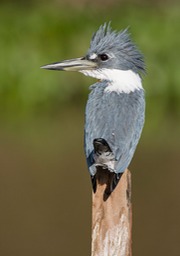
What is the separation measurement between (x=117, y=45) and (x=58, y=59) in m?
8.94

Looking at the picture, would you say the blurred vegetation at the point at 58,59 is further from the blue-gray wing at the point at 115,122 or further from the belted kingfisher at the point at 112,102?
the blue-gray wing at the point at 115,122

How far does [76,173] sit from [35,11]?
202 inches

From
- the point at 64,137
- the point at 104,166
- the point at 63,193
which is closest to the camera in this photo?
the point at 104,166

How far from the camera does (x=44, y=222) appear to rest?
11.2 m

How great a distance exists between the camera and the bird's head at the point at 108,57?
6.58 m

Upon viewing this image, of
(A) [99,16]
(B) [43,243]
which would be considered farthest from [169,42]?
(B) [43,243]

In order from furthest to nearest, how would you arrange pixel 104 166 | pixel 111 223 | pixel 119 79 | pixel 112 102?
1. pixel 119 79
2. pixel 112 102
3. pixel 104 166
4. pixel 111 223

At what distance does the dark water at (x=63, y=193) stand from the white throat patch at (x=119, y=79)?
3827 mm

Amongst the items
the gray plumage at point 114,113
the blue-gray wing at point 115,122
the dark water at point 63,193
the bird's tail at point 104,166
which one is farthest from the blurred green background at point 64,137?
the bird's tail at point 104,166

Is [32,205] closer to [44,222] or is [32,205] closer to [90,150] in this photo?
[44,222]

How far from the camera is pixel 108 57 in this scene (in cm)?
662

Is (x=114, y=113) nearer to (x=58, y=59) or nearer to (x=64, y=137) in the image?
(x=64, y=137)

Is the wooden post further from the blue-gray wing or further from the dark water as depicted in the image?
the dark water

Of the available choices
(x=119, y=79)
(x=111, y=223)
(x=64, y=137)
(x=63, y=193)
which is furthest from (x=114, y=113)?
(x=64, y=137)
